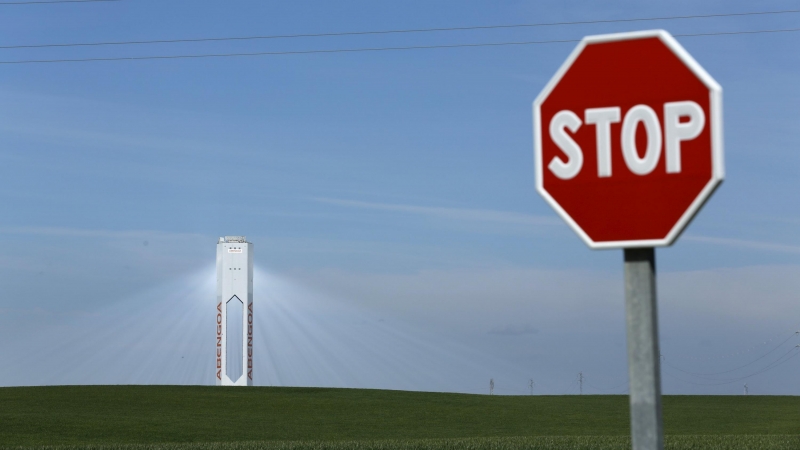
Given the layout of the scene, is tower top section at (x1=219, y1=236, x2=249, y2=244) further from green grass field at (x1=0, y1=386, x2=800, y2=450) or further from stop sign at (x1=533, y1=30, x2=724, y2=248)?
stop sign at (x1=533, y1=30, x2=724, y2=248)

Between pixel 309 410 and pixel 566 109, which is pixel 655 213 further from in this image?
pixel 309 410

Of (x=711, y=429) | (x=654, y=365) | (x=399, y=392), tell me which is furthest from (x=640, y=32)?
(x=399, y=392)

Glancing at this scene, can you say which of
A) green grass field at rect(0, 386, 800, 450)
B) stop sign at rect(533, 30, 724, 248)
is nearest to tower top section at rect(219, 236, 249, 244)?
green grass field at rect(0, 386, 800, 450)

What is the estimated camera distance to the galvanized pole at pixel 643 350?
3.68 metres

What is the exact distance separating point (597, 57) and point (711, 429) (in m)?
30.4

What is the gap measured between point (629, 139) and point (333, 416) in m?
32.8

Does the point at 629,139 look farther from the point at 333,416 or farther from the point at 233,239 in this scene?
the point at 233,239

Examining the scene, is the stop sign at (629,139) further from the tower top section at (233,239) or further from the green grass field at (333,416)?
the tower top section at (233,239)

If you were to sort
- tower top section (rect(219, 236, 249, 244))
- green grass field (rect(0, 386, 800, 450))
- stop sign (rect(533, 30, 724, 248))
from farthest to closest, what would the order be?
1. tower top section (rect(219, 236, 249, 244))
2. green grass field (rect(0, 386, 800, 450))
3. stop sign (rect(533, 30, 724, 248))

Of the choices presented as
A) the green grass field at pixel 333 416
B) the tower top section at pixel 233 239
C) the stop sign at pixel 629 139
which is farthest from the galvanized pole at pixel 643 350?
the tower top section at pixel 233 239

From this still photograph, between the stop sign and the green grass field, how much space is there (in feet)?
47.7

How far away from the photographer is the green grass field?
2753 centimetres

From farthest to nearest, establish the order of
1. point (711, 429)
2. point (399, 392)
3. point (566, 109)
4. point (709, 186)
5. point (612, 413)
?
1. point (399, 392)
2. point (612, 413)
3. point (711, 429)
4. point (566, 109)
5. point (709, 186)

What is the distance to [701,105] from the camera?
141 inches
